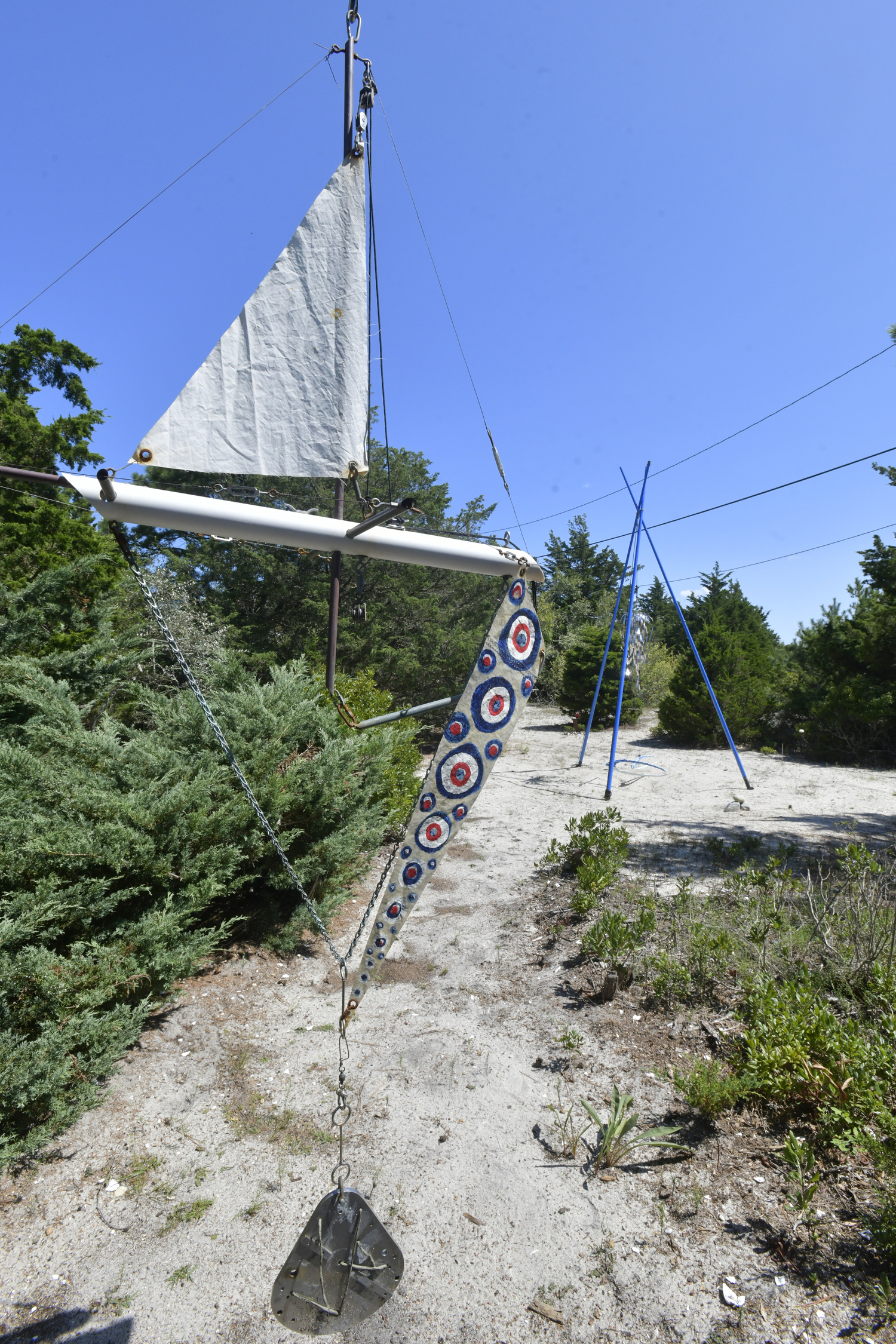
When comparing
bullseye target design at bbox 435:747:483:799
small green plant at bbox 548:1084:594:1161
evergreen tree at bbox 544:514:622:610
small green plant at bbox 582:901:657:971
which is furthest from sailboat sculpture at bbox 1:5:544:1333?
evergreen tree at bbox 544:514:622:610

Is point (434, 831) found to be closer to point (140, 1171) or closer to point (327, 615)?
point (140, 1171)

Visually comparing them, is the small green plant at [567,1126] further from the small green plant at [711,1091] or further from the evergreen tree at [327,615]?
the evergreen tree at [327,615]

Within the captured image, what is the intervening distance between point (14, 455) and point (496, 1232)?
11.8m


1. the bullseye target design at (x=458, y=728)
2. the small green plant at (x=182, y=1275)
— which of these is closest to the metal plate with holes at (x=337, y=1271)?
the small green plant at (x=182, y=1275)

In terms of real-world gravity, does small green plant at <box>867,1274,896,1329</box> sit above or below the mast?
below

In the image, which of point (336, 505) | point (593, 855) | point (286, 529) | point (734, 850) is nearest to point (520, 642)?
point (286, 529)

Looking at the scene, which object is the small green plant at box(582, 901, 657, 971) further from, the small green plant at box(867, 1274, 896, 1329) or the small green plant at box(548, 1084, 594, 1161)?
the small green plant at box(867, 1274, 896, 1329)

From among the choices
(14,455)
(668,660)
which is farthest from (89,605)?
(668,660)

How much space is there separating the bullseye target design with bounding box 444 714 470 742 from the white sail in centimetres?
104

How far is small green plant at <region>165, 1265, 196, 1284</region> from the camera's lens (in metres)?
2.32

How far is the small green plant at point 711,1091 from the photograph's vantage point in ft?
9.51

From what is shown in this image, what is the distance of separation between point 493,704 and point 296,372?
1.37 meters

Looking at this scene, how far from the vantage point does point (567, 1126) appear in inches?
120

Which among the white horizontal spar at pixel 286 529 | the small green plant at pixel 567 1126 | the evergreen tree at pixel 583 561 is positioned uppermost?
the evergreen tree at pixel 583 561
